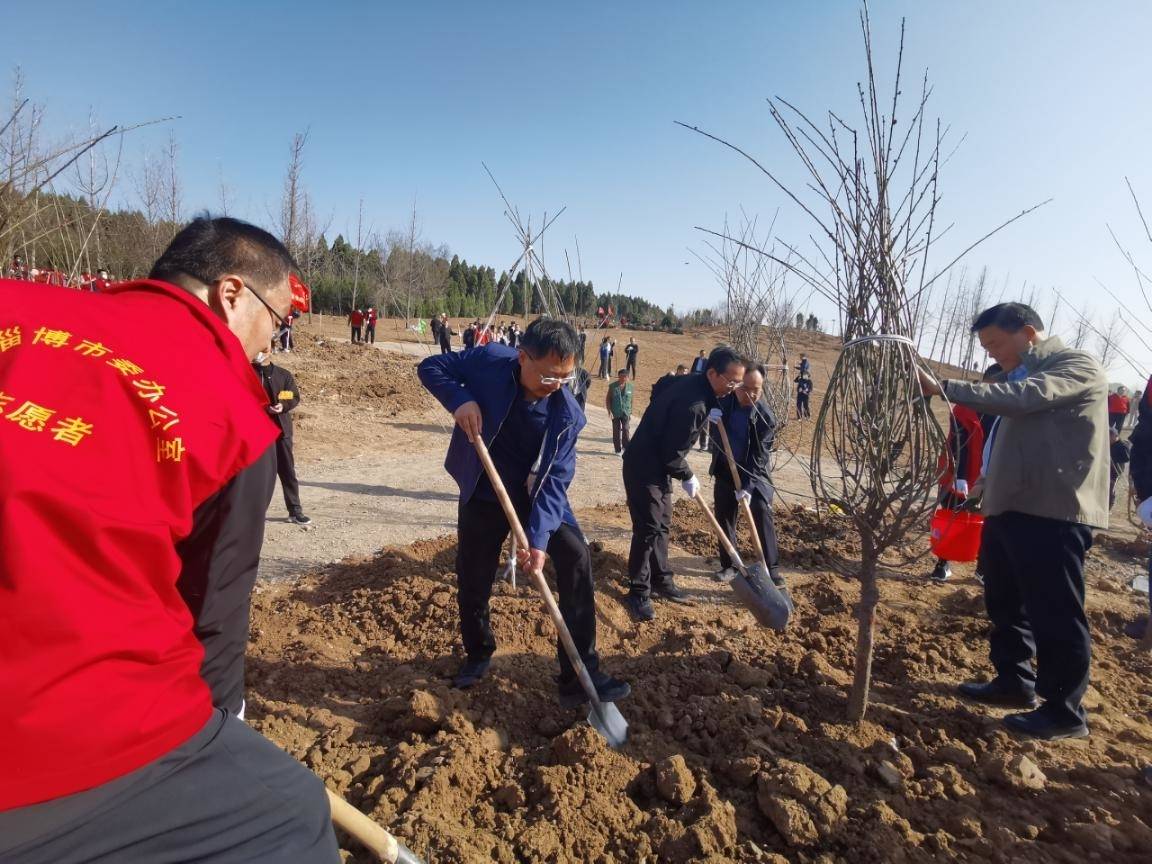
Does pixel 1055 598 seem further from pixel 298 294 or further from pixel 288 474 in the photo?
pixel 288 474

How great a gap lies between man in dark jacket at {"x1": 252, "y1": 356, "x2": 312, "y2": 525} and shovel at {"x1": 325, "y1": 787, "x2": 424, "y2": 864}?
4014 millimetres

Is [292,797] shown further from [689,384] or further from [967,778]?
[689,384]

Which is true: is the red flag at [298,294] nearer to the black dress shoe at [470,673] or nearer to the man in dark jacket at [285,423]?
the black dress shoe at [470,673]

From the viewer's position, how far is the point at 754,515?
486 centimetres

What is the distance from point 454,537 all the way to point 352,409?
288 inches

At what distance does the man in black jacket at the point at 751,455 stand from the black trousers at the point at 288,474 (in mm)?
3708

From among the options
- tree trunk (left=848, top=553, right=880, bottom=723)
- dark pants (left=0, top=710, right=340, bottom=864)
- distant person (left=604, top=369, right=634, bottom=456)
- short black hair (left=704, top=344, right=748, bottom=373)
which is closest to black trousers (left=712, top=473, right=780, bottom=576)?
short black hair (left=704, top=344, right=748, bottom=373)

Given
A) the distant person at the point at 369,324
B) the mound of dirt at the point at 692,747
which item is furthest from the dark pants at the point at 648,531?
the distant person at the point at 369,324

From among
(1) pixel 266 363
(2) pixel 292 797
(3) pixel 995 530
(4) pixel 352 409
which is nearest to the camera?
(2) pixel 292 797

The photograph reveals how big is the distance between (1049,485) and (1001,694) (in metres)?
1.14

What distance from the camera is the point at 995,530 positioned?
3064 mm

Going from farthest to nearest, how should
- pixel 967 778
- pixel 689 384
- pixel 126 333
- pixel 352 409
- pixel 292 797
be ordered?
pixel 352 409, pixel 689 384, pixel 967 778, pixel 292 797, pixel 126 333

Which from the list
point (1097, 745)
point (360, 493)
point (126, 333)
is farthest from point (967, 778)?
point (360, 493)

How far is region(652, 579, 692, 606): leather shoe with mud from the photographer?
4.50 m
